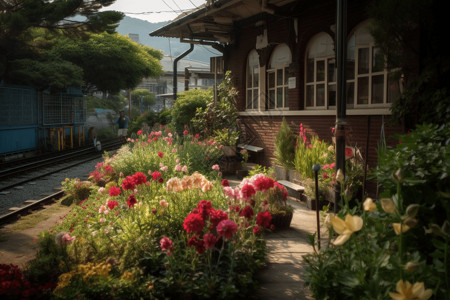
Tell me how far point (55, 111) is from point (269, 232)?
59.2 ft

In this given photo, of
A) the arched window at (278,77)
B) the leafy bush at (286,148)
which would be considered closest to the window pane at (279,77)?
the arched window at (278,77)

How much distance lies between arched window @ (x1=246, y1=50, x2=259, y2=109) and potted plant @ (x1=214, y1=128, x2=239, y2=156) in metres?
1.04

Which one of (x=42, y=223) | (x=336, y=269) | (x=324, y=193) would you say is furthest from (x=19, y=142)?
(x=336, y=269)

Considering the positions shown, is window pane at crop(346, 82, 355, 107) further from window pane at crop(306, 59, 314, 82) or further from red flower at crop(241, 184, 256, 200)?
red flower at crop(241, 184, 256, 200)

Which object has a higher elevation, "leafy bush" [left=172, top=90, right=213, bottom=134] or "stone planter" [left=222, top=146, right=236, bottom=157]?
"leafy bush" [left=172, top=90, right=213, bottom=134]

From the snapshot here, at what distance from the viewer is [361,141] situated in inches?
296

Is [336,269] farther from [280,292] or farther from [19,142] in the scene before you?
[19,142]

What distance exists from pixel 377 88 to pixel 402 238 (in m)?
5.61

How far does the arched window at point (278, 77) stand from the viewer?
10.1m

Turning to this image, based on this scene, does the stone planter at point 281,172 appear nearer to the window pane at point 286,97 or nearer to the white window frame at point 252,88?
the window pane at point 286,97

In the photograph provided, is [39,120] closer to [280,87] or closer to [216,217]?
[280,87]

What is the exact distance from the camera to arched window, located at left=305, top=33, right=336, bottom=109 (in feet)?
28.1

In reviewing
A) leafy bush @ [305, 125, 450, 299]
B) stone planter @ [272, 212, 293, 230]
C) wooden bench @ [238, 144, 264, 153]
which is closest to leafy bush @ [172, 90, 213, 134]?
wooden bench @ [238, 144, 264, 153]

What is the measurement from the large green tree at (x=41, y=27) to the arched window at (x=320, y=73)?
30.8 feet
